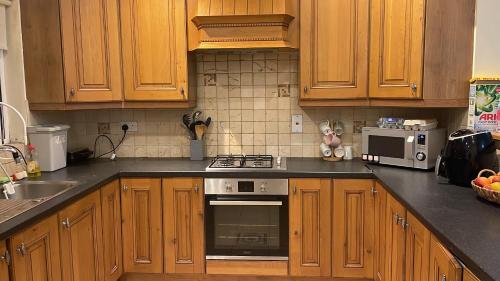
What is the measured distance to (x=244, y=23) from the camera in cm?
288

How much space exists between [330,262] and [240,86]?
1.46 m

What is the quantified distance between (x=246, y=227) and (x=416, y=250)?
4.06ft

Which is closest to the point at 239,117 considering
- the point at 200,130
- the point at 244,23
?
the point at 200,130

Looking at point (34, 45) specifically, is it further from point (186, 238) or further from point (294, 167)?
point (294, 167)

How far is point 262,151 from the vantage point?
11.0 ft

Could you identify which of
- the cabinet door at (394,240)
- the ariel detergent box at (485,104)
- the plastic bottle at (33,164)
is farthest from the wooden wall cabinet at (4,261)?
the ariel detergent box at (485,104)

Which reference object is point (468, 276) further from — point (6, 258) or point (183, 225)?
point (183, 225)

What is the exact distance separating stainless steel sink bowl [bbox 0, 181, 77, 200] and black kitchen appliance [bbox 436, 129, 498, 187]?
212 centimetres

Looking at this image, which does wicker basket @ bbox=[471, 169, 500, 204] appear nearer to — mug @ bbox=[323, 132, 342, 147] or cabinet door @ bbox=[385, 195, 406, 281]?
cabinet door @ bbox=[385, 195, 406, 281]

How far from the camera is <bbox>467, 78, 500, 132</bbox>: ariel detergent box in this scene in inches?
93.5

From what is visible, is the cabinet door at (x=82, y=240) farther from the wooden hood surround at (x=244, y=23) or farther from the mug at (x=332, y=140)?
the mug at (x=332, y=140)

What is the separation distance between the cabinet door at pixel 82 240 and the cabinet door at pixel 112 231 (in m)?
0.07

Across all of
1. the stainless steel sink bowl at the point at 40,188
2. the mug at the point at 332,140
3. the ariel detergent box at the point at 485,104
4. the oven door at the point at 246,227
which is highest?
the ariel detergent box at the point at 485,104

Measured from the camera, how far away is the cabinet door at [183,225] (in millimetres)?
2875
